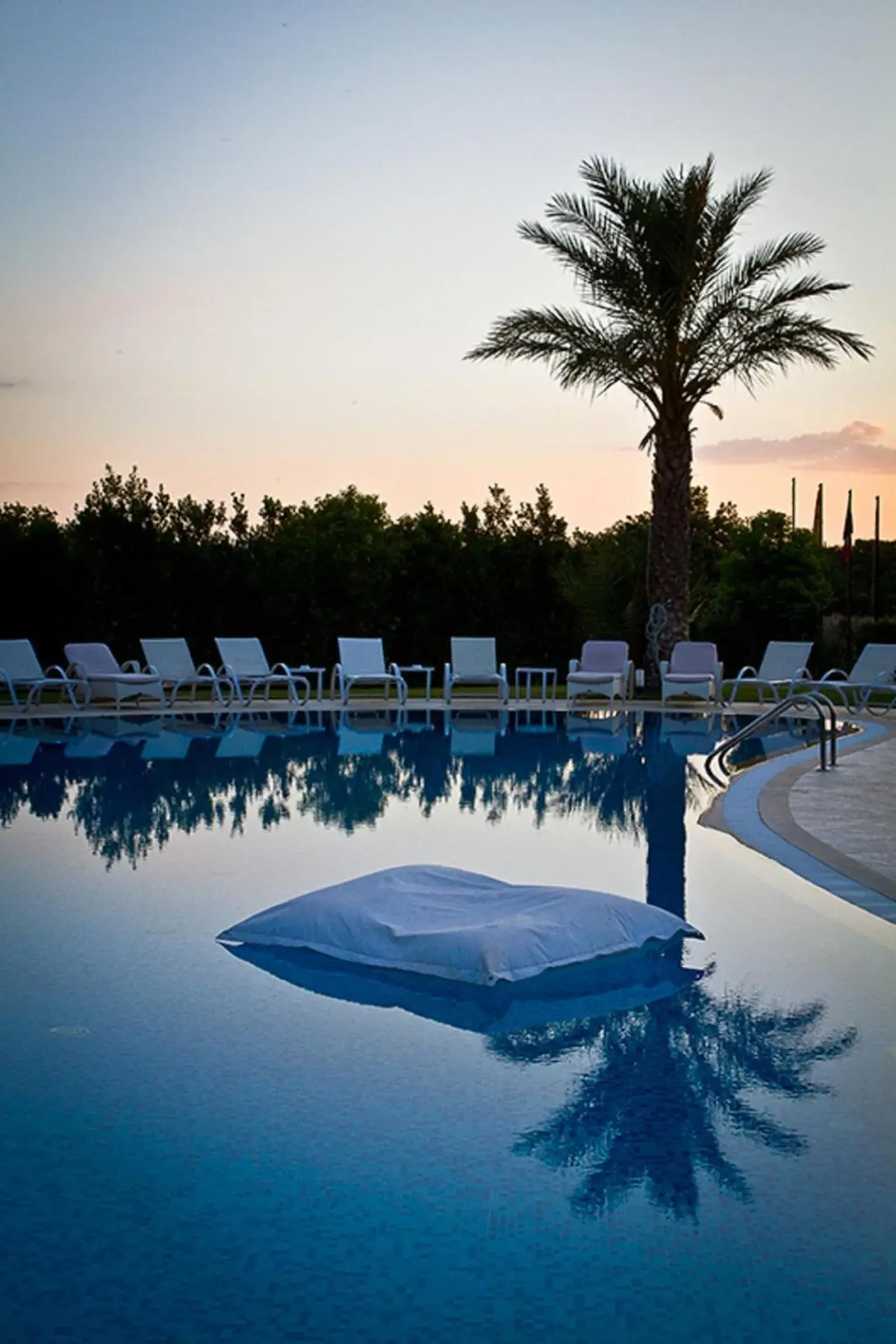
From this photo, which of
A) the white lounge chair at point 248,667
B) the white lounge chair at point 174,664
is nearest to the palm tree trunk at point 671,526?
the white lounge chair at point 248,667

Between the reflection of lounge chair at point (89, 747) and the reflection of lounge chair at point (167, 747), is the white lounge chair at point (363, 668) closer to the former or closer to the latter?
the reflection of lounge chair at point (167, 747)

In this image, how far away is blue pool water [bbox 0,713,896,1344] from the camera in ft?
8.74

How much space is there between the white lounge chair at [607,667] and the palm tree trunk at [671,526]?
1113 millimetres

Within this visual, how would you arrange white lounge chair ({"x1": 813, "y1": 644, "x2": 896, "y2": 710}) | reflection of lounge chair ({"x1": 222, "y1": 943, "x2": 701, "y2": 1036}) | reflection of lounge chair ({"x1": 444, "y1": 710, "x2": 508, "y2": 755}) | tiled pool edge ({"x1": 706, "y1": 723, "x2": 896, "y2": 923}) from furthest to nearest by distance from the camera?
white lounge chair ({"x1": 813, "y1": 644, "x2": 896, "y2": 710}), reflection of lounge chair ({"x1": 444, "y1": 710, "x2": 508, "y2": 755}), tiled pool edge ({"x1": 706, "y1": 723, "x2": 896, "y2": 923}), reflection of lounge chair ({"x1": 222, "y1": 943, "x2": 701, "y2": 1036})

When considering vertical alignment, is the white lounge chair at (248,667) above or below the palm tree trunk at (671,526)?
below

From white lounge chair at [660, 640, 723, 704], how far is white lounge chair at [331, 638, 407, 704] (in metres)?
3.27

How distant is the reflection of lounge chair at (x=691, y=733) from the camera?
12898 mm

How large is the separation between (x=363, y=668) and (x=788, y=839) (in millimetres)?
10515

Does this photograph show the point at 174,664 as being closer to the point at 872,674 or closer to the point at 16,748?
the point at 16,748

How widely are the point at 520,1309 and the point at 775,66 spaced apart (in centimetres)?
1780

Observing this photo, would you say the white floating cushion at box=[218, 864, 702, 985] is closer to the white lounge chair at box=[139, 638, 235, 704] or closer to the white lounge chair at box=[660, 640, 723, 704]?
the white lounge chair at box=[139, 638, 235, 704]

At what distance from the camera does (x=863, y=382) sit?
21641mm

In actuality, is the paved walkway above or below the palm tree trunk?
below

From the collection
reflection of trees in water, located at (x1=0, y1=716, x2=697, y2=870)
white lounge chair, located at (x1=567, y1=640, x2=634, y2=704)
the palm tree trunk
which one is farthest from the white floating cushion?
the palm tree trunk
